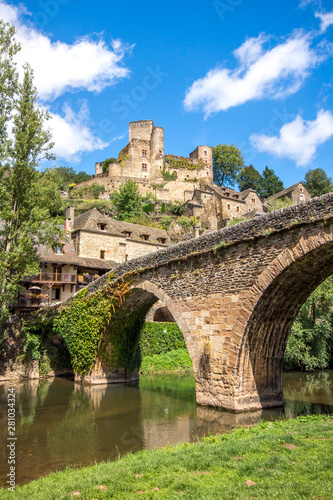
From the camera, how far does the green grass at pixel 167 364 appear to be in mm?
23031

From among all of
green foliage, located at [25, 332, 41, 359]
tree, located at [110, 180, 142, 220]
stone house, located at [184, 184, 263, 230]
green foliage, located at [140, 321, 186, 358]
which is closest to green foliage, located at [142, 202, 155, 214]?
tree, located at [110, 180, 142, 220]

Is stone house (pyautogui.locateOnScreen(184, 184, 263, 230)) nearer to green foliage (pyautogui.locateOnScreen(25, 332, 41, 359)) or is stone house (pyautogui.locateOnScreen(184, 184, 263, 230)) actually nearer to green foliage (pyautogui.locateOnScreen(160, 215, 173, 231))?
green foliage (pyautogui.locateOnScreen(160, 215, 173, 231))

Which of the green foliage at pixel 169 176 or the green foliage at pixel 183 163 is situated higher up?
the green foliage at pixel 183 163

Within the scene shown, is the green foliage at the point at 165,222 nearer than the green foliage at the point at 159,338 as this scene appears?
No

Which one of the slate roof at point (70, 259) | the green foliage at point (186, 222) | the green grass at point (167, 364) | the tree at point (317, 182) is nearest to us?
the green grass at point (167, 364)

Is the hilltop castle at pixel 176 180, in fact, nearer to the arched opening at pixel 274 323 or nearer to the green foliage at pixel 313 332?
the green foliage at pixel 313 332

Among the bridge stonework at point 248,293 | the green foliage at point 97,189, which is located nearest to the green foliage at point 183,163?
the green foliage at point 97,189

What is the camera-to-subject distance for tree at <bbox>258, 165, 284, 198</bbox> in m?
68.2

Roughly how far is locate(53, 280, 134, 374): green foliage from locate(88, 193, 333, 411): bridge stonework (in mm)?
4851

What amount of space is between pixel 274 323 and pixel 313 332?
35.6 ft

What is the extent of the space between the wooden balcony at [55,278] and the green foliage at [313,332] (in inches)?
645

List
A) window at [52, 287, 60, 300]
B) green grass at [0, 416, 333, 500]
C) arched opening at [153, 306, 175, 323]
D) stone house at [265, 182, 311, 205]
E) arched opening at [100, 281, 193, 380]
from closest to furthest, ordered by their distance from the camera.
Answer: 1. green grass at [0, 416, 333, 500]
2. arched opening at [100, 281, 193, 380]
3. window at [52, 287, 60, 300]
4. arched opening at [153, 306, 175, 323]
5. stone house at [265, 182, 311, 205]

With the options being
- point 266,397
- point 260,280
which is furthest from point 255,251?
point 266,397

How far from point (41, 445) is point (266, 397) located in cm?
641
